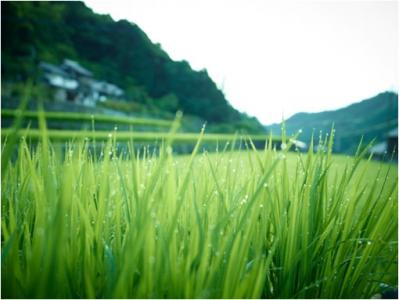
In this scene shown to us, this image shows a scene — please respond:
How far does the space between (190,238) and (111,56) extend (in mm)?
40877

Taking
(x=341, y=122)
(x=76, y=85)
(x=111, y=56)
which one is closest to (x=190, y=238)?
(x=341, y=122)

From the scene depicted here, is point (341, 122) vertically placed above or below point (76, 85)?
below

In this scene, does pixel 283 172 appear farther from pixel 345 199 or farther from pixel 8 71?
pixel 8 71

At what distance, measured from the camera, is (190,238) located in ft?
2.19

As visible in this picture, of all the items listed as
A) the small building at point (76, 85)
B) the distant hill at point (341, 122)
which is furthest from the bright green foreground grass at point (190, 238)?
the small building at point (76, 85)

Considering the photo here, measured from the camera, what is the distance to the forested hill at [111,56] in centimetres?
2680

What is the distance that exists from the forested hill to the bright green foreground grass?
24.0m

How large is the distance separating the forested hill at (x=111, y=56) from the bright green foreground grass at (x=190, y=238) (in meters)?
24.0

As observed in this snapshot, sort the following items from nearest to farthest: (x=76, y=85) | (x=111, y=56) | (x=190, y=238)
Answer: (x=190, y=238), (x=111, y=56), (x=76, y=85)

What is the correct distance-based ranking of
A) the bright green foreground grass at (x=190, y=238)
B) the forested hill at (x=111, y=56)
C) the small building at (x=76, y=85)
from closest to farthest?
1. the bright green foreground grass at (x=190, y=238)
2. the forested hill at (x=111, y=56)
3. the small building at (x=76, y=85)

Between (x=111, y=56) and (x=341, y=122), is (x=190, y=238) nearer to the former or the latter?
(x=341, y=122)

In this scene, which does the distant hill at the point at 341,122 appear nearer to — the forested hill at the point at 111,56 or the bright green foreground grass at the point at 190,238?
the bright green foreground grass at the point at 190,238

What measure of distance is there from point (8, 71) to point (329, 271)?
103ft

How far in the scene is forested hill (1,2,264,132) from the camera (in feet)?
87.9
